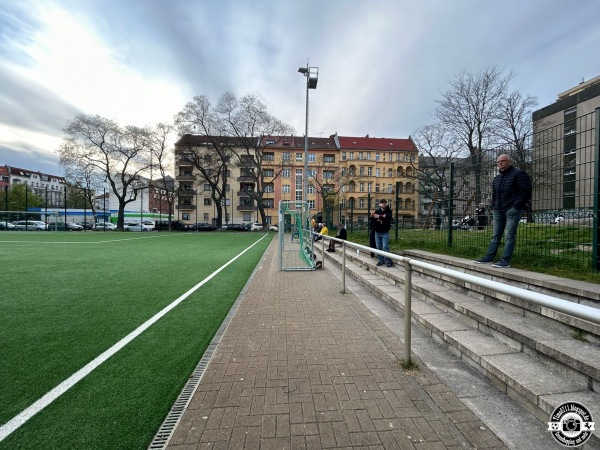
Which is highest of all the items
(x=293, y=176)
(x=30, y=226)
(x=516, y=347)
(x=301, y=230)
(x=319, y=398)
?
(x=293, y=176)

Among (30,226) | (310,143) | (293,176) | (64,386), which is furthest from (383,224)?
(310,143)

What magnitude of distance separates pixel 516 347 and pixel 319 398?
1877mm

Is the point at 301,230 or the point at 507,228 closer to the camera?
the point at 507,228

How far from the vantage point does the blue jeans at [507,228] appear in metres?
4.52

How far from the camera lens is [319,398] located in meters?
2.51

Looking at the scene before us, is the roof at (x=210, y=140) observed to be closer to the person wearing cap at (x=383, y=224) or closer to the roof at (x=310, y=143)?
the roof at (x=310, y=143)

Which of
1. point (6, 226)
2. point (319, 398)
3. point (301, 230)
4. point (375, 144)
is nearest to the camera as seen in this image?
point (319, 398)

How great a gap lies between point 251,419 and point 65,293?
548 centimetres

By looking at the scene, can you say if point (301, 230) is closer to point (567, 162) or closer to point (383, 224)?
point (383, 224)

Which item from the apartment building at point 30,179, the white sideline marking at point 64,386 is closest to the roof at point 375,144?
the white sideline marking at point 64,386

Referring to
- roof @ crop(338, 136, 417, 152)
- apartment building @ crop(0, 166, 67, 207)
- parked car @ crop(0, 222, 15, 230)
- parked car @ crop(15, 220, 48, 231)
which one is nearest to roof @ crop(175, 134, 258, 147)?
parked car @ crop(15, 220, 48, 231)

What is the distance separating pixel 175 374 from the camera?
2.84 metres

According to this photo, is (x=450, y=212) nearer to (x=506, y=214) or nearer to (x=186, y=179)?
(x=506, y=214)

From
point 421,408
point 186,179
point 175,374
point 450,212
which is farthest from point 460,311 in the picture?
point 186,179
